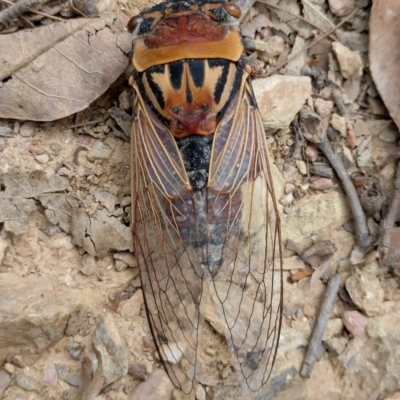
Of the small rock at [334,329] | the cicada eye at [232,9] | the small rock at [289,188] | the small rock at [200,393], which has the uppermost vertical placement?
the cicada eye at [232,9]

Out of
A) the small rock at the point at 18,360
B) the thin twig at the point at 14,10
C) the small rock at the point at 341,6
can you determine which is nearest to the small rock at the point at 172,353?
the small rock at the point at 18,360

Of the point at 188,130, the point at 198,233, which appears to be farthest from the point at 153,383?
the point at 188,130

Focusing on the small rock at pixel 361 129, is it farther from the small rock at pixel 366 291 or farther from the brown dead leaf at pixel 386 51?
the small rock at pixel 366 291

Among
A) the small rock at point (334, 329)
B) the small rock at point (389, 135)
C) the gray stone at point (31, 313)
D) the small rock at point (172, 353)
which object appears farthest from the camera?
the small rock at point (389, 135)

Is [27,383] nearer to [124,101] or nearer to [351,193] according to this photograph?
[124,101]

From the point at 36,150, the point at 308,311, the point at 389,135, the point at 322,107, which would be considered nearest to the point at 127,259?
the point at 36,150

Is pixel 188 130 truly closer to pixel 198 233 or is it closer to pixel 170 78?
pixel 170 78
